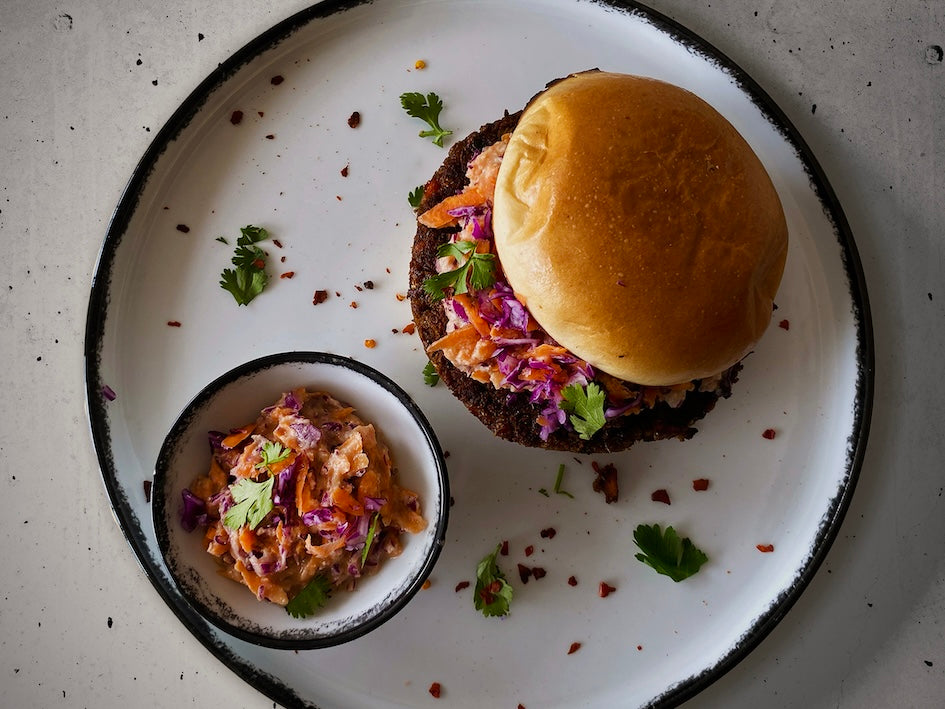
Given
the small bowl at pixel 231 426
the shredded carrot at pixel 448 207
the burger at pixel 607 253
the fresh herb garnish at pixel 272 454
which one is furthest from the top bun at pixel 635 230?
the fresh herb garnish at pixel 272 454

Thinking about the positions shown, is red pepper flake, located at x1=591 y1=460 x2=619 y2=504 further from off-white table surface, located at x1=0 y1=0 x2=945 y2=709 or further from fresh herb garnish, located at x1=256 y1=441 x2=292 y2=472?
fresh herb garnish, located at x1=256 y1=441 x2=292 y2=472

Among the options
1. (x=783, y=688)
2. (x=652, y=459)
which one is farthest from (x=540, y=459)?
(x=783, y=688)

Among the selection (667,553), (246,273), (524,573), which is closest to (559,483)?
(524,573)

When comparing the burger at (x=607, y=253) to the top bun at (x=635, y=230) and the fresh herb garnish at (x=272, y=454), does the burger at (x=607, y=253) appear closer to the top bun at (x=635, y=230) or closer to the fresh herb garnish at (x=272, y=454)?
the top bun at (x=635, y=230)

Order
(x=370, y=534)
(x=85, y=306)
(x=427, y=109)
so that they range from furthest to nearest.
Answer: (x=85, y=306), (x=427, y=109), (x=370, y=534)

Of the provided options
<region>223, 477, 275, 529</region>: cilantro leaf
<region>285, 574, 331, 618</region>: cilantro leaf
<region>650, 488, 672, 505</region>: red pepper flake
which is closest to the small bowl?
<region>285, 574, 331, 618</region>: cilantro leaf

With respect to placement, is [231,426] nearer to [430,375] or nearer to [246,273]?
[246,273]

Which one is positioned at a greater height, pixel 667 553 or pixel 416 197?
pixel 416 197
